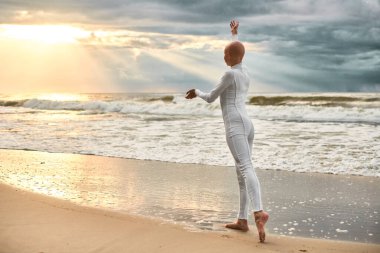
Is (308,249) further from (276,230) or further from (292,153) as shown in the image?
(292,153)

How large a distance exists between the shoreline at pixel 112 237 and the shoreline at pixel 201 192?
1.14ft

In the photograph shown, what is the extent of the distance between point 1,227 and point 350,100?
32039mm

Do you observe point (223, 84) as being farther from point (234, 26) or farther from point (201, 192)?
point (201, 192)

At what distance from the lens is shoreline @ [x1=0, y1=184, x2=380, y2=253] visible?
4219mm

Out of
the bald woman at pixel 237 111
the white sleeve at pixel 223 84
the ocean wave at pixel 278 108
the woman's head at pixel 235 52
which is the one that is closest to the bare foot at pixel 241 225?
the bald woman at pixel 237 111

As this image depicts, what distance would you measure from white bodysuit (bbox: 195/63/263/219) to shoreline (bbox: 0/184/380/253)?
1.72ft

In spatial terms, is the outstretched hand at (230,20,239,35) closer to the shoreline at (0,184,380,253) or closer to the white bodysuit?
the white bodysuit

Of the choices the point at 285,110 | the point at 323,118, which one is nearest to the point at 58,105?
the point at 285,110

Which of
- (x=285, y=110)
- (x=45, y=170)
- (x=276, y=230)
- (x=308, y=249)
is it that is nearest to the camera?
(x=308, y=249)

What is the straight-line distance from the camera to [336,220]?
5.68 meters

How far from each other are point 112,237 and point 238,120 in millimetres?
1647

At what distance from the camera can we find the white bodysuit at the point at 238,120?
481cm

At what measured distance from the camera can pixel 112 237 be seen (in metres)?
4.50

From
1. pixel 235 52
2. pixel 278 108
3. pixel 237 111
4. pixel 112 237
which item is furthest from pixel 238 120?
pixel 278 108
